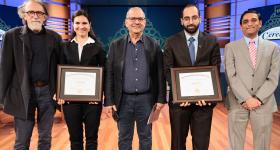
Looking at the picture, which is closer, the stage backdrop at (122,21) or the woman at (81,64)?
the woman at (81,64)

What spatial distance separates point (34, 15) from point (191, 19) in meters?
1.35

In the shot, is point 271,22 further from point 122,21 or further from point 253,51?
point 122,21

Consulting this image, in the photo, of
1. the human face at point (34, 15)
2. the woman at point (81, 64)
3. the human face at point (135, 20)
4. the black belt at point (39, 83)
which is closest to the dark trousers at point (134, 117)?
the woman at point (81, 64)

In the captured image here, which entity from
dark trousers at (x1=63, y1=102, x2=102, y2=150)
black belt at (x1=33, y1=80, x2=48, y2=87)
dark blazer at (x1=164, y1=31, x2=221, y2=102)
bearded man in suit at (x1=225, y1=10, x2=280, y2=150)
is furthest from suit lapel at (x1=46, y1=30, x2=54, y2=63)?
bearded man in suit at (x1=225, y1=10, x2=280, y2=150)

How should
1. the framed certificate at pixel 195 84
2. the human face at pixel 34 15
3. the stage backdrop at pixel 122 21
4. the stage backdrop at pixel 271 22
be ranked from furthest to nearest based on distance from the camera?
1. the stage backdrop at pixel 122 21
2. the stage backdrop at pixel 271 22
3. the human face at pixel 34 15
4. the framed certificate at pixel 195 84

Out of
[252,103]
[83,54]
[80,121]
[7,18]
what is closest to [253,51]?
[252,103]

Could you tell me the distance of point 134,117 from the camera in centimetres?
268

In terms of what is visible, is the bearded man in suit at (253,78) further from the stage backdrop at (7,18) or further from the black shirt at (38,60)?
the stage backdrop at (7,18)

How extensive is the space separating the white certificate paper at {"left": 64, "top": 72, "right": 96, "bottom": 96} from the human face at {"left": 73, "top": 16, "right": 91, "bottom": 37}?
1.18 feet

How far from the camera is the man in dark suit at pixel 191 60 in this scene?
2.43 m

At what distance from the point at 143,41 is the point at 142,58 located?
0.16 metres

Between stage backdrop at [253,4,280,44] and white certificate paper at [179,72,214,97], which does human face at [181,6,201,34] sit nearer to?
white certificate paper at [179,72,214,97]

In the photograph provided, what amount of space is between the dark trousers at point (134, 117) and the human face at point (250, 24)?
1076mm

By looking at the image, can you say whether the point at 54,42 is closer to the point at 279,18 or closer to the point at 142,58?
the point at 142,58
